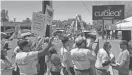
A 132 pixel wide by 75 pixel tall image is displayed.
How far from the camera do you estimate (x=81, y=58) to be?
4965 mm

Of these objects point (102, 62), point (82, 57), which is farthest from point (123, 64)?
point (82, 57)

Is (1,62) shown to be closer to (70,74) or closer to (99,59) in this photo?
(70,74)

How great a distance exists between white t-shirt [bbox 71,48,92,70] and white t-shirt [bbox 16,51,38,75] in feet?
3.40

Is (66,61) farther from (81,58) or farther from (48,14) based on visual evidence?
(48,14)

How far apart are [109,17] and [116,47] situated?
8.13ft

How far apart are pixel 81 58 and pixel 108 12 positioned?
663cm

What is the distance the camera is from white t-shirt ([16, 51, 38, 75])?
Result: 14.0 ft

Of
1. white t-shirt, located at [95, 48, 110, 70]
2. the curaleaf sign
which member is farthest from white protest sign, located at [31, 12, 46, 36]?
the curaleaf sign

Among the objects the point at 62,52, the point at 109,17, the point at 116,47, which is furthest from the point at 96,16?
the point at 62,52

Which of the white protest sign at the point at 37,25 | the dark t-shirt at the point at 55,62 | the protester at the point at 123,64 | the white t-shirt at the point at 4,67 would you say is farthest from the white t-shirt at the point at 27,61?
the protester at the point at 123,64

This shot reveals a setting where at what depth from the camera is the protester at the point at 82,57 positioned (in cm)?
491

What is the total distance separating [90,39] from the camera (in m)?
6.83

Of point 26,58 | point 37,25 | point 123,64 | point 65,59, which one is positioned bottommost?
point 123,64

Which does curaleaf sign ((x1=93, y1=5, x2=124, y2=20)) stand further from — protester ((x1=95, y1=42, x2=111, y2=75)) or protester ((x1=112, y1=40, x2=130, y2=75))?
protester ((x1=95, y1=42, x2=111, y2=75))
